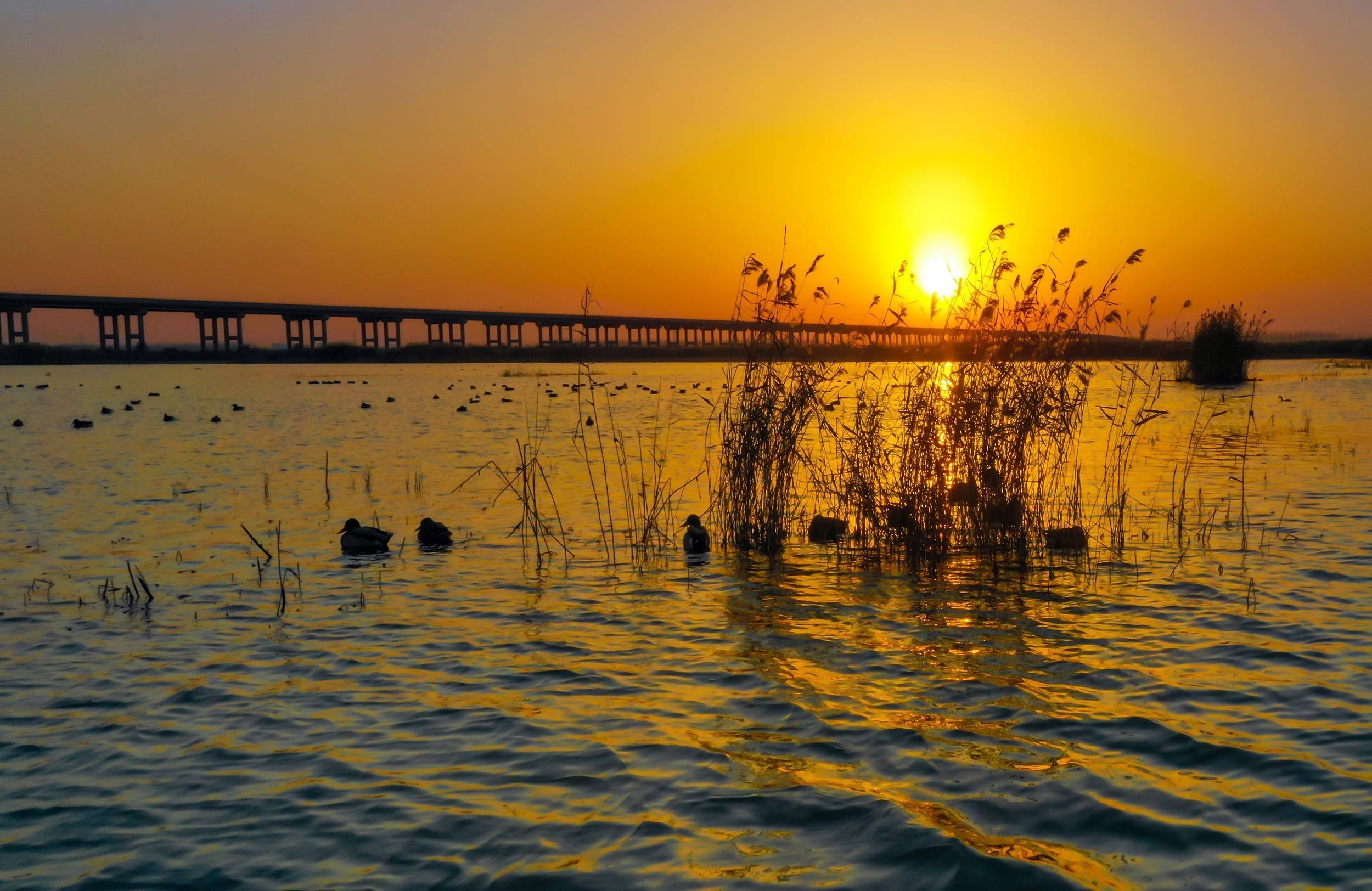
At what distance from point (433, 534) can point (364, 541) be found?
0.87 metres

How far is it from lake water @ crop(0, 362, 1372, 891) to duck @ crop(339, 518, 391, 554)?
0.20 metres

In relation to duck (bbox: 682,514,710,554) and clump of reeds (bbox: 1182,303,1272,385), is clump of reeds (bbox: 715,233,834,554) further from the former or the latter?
clump of reeds (bbox: 1182,303,1272,385)

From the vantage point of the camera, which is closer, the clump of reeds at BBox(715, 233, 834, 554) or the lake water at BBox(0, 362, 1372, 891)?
the lake water at BBox(0, 362, 1372, 891)

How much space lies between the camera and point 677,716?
6516 millimetres

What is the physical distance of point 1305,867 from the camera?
4441 mm

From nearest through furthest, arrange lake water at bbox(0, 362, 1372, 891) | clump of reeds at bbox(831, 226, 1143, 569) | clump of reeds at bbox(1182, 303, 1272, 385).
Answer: lake water at bbox(0, 362, 1372, 891)
clump of reeds at bbox(831, 226, 1143, 569)
clump of reeds at bbox(1182, 303, 1272, 385)

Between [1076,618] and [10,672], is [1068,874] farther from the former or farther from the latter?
[10,672]

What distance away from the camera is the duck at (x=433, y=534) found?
12.6m

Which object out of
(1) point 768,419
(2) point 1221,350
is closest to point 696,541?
(1) point 768,419

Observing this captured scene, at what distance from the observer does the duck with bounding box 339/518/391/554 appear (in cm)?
1212

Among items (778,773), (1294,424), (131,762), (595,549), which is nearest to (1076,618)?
(778,773)

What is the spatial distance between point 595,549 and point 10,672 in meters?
6.28

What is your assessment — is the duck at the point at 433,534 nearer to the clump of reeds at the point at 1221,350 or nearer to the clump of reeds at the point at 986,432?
the clump of reeds at the point at 986,432

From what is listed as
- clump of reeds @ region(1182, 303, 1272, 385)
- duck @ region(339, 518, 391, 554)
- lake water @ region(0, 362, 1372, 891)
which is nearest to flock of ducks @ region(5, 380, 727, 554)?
duck @ region(339, 518, 391, 554)
